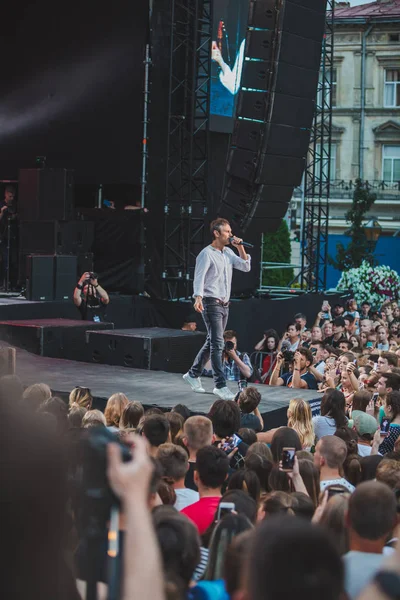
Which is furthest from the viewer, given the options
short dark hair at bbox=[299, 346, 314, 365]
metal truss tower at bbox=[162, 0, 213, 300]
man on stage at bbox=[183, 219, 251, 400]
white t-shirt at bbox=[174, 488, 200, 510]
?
metal truss tower at bbox=[162, 0, 213, 300]

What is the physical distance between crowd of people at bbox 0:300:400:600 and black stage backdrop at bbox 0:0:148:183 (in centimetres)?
1032

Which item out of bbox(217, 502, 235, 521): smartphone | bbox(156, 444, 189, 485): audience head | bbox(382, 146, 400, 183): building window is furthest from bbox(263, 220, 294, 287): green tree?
bbox(217, 502, 235, 521): smartphone

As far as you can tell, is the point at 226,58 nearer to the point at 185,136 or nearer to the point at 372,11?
the point at 185,136

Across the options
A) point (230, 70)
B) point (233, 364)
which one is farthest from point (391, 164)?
point (233, 364)

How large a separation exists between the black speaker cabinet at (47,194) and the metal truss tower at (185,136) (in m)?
1.64

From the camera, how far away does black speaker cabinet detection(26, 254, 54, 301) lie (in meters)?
13.5

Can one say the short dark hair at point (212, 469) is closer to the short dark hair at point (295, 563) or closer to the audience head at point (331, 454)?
the audience head at point (331, 454)

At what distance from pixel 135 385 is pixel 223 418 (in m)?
3.15

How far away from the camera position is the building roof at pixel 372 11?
38312mm

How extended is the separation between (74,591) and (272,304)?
48.8 feet

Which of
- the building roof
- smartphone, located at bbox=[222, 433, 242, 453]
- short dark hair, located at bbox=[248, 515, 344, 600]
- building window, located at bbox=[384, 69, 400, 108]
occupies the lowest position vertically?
smartphone, located at bbox=[222, 433, 242, 453]

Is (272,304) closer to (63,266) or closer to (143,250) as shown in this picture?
(143,250)

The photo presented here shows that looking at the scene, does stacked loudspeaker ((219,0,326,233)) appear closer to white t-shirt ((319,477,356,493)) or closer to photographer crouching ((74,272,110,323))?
photographer crouching ((74,272,110,323))

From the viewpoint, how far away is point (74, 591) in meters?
1.93
